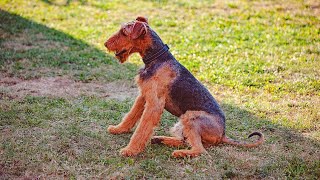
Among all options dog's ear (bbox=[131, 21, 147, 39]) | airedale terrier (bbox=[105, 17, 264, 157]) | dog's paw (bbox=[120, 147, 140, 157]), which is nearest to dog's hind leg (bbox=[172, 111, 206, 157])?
airedale terrier (bbox=[105, 17, 264, 157])

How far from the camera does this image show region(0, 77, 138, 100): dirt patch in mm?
7367

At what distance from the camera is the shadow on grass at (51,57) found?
27.7 ft

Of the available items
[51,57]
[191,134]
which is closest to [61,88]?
[51,57]

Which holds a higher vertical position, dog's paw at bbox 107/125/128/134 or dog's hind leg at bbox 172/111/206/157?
dog's hind leg at bbox 172/111/206/157

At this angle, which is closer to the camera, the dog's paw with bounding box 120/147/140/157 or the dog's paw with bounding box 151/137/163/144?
the dog's paw with bounding box 120/147/140/157

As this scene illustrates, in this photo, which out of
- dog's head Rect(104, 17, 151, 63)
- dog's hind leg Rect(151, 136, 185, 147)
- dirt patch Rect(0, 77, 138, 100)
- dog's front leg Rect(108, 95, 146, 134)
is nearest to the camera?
dog's head Rect(104, 17, 151, 63)

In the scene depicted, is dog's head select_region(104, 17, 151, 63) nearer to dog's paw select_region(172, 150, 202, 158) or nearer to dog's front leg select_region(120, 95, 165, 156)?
dog's front leg select_region(120, 95, 165, 156)

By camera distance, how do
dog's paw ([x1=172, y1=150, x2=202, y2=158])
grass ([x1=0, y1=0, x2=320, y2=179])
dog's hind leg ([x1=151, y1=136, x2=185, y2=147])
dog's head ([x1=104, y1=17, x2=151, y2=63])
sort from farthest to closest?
dog's hind leg ([x1=151, y1=136, x2=185, y2=147]) → dog's head ([x1=104, y1=17, x2=151, y2=63]) → dog's paw ([x1=172, y1=150, x2=202, y2=158]) → grass ([x1=0, y1=0, x2=320, y2=179])

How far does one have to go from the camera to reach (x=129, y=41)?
17.4 feet

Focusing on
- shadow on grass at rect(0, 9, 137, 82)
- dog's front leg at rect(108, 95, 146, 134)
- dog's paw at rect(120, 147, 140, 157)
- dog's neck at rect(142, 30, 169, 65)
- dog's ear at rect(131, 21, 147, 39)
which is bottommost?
dog's paw at rect(120, 147, 140, 157)

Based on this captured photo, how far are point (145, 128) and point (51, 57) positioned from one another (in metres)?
4.85

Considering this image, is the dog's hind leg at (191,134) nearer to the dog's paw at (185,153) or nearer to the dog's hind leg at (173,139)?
the dog's paw at (185,153)

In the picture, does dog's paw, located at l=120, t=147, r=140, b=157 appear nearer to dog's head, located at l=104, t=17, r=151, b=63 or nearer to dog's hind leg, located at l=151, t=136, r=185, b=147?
dog's hind leg, located at l=151, t=136, r=185, b=147

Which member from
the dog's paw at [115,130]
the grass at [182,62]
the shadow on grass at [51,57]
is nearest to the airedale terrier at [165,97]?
the grass at [182,62]
